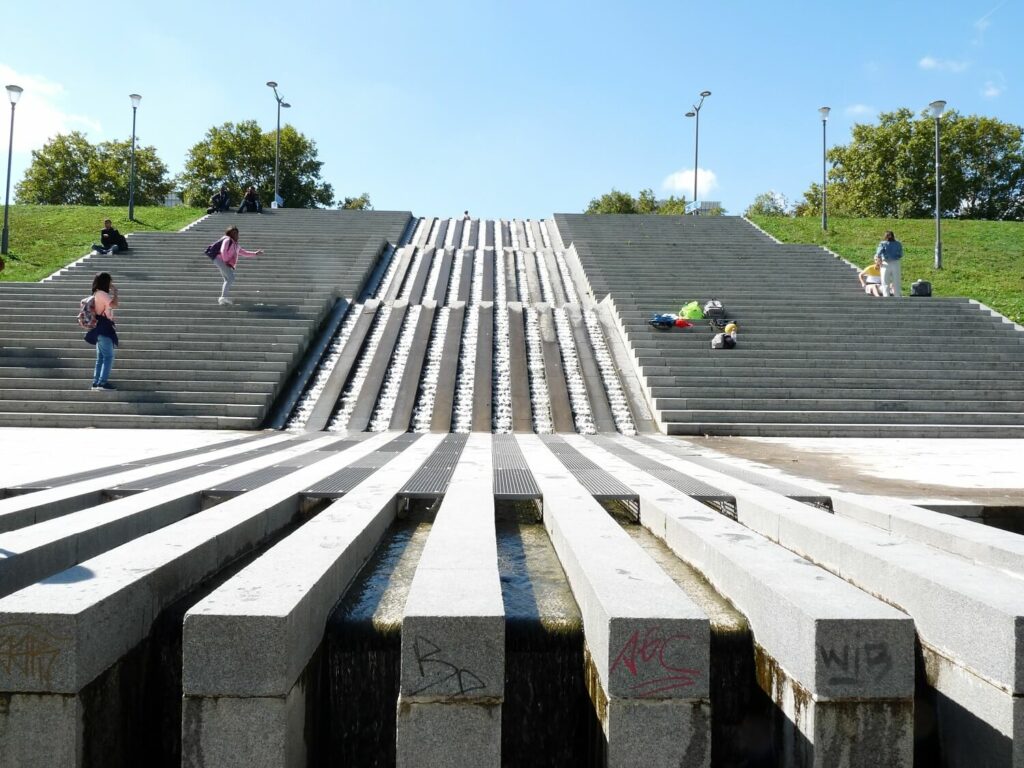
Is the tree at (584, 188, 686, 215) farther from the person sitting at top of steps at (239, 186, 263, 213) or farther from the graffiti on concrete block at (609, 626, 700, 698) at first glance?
the graffiti on concrete block at (609, 626, 700, 698)

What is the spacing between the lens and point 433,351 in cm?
1473

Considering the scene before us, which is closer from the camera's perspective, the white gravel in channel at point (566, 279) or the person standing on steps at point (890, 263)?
the person standing on steps at point (890, 263)

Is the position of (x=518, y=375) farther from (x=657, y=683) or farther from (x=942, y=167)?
(x=942, y=167)

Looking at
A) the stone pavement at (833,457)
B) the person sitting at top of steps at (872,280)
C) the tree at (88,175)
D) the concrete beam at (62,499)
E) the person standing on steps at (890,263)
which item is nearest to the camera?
the concrete beam at (62,499)

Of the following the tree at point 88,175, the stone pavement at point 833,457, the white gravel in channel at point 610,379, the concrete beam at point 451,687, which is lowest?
the concrete beam at point 451,687

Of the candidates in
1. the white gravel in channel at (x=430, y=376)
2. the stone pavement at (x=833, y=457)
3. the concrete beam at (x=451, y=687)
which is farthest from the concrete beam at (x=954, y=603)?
the white gravel in channel at (x=430, y=376)

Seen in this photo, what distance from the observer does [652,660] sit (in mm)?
2520

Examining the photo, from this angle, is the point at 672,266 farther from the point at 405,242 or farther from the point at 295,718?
the point at 295,718

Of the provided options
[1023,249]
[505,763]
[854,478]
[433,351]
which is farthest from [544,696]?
[1023,249]

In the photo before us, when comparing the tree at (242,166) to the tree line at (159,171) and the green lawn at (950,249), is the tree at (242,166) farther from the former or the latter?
the green lawn at (950,249)

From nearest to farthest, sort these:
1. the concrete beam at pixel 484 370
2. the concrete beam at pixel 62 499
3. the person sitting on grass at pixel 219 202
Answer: the concrete beam at pixel 62 499 → the concrete beam at pixel 484 370 → the person sitting on grass at pixel 219 202

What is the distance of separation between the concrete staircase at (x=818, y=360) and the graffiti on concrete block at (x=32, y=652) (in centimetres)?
985

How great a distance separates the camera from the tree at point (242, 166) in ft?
209

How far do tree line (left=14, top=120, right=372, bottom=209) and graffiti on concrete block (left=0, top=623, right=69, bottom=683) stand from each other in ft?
219
